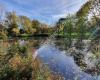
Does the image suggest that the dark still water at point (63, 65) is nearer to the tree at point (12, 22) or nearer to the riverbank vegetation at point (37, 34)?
the riverbank vegetation at point (37, 34)

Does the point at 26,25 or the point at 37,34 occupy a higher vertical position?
the point at 26,25

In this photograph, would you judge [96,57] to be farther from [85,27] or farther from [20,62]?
[85,27]

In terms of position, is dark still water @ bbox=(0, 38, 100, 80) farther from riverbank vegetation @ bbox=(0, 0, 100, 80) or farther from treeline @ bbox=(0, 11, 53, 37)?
treeline @ bbox=(0, 11, 53, 37)

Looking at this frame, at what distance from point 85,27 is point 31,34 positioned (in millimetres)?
28584

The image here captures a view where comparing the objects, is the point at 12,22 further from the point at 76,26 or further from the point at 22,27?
the point at 76,26

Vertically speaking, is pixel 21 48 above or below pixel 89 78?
above

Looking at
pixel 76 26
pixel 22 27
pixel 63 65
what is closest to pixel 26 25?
pixel 22 27

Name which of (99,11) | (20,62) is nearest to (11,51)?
(20,62)

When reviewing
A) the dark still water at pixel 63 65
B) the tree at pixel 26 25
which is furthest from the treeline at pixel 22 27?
the dark still water at pixel 63 65

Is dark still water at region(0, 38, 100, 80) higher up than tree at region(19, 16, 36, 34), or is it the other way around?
tree at region(19, 16, 36, 34)

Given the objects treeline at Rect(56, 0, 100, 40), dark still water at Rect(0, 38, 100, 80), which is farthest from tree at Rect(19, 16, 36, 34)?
dark still water at Rect(0, 38, 100, 80)

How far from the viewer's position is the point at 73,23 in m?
58.6

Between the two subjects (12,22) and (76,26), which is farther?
(12,22)

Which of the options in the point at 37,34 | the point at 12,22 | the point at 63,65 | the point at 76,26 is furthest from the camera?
the point at 37,34
